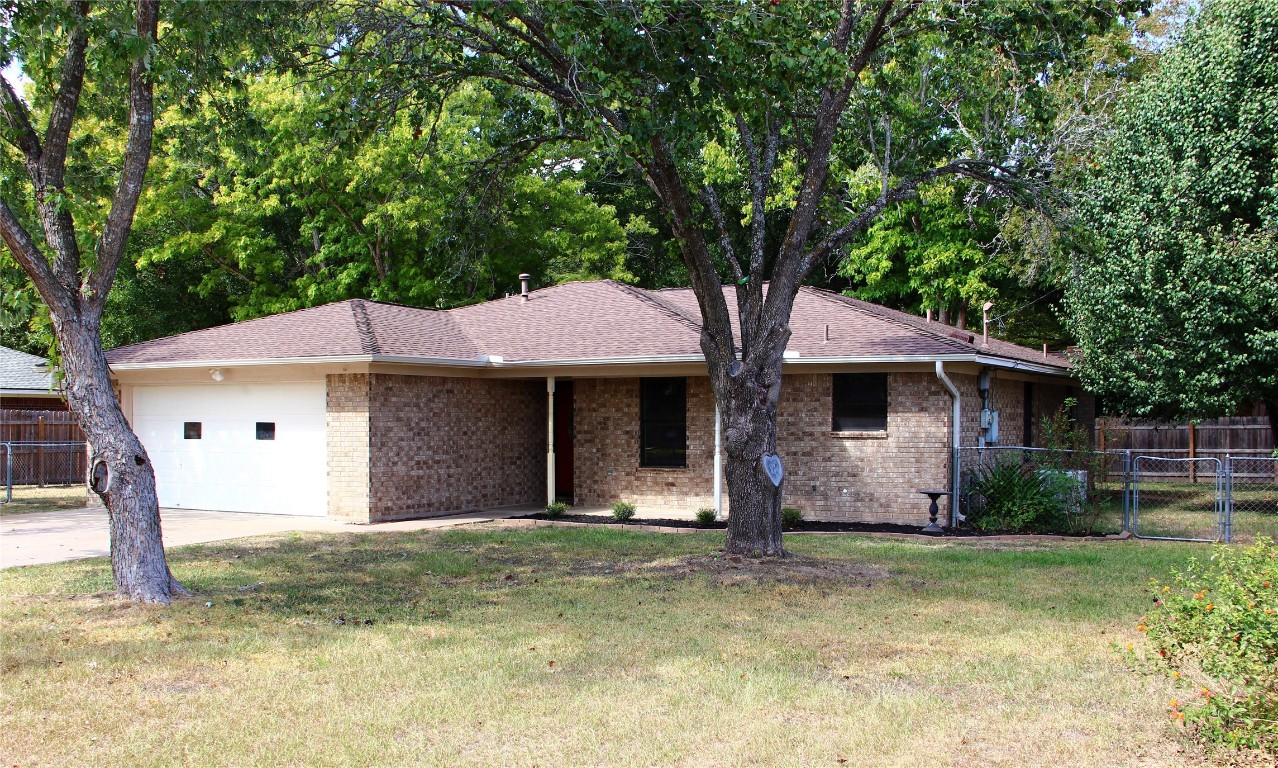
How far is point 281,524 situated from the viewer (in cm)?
1623

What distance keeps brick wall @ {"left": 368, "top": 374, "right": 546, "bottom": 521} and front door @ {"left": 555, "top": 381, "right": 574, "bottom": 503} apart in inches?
12.0

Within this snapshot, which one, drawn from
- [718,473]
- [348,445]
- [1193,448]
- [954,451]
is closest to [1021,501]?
[954,451]

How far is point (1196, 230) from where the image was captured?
1750 cm

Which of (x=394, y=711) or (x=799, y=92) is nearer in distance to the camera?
(x=394, y=711)

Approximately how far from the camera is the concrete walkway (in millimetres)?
13188

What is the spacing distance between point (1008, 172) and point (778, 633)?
22.5ft

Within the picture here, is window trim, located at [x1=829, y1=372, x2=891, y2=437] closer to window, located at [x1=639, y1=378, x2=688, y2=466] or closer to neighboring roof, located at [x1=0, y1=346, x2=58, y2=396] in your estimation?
window, located at [x1=639, y1=378, x2=688, y2=466]

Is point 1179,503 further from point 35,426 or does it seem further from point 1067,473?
point 35,426

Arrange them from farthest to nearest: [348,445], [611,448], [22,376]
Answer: [22,376], [611,448], [348,445]

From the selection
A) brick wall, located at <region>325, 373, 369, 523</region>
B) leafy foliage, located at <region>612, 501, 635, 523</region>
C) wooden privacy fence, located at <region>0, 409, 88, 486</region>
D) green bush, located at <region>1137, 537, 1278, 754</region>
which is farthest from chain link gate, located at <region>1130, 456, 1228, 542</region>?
wooden privacy fence, located at <region>0, 409, 88, 486</region>

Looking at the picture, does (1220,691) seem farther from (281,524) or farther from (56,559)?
(281,524)

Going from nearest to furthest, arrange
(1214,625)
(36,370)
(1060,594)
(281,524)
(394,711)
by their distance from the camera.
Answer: (1214,625) → (394,711) → (1060,594) → (281,524) → (36,370)

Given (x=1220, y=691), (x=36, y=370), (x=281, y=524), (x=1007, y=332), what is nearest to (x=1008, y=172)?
(x=1220, y=691)

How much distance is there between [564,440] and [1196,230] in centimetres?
1161
